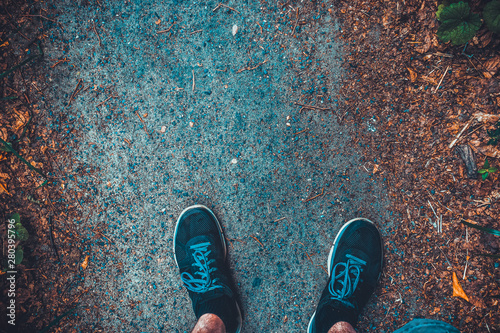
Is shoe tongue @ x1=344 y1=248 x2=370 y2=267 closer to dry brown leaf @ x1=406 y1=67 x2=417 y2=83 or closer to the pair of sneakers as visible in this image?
the pair of sneakers

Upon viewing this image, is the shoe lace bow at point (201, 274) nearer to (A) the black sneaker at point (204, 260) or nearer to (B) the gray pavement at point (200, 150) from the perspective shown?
Answer: (A) the black sneaker at point (204, 260)

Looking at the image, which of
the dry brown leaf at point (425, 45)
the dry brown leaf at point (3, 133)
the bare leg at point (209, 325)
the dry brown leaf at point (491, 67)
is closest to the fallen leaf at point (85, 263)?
the bare leg at point (209, 325)

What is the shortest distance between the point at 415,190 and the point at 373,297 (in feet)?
3.01

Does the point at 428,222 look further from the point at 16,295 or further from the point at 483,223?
the point at 16,295

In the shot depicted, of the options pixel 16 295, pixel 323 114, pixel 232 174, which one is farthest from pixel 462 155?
pixel 16 295

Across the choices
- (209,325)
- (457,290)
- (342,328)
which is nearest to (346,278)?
(342,328)

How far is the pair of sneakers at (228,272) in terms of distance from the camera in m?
1.93

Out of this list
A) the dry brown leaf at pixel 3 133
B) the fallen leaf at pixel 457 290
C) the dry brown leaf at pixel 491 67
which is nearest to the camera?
the dry brown leaf at pixel 491 67

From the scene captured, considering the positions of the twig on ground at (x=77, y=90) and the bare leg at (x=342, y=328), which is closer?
the bare leg at (x=342, y=328)

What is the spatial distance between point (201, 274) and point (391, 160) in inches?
69.7

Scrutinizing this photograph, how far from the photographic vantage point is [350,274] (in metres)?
2.01

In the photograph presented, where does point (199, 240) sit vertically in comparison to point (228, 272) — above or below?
above

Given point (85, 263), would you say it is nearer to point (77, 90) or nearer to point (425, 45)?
point (77, 90)

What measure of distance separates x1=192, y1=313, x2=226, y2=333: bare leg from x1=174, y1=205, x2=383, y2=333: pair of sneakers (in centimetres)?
4
